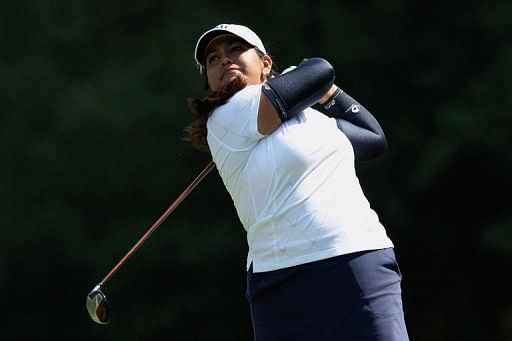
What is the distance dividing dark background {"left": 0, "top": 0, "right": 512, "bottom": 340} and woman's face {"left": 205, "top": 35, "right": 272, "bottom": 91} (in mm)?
1879

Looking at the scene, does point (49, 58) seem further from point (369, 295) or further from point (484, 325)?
point (369, 295)

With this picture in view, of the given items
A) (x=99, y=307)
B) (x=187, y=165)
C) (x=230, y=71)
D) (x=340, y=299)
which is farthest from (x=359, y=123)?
(x=187, y=165)

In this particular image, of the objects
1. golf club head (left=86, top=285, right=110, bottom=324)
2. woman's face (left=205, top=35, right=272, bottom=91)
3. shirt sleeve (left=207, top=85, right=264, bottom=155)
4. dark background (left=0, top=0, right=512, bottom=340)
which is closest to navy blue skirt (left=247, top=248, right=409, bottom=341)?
shirt sleeve (left=207, top=85, right=264, bottom=155)

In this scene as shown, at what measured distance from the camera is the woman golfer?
184 centimetres

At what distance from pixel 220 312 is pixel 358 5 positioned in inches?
53.8

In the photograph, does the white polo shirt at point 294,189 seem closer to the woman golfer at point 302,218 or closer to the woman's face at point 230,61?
the woman golfer at point 302,218

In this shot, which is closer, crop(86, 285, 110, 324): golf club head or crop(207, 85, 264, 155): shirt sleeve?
crop(207, 85, 264, 155): shirt sleeve

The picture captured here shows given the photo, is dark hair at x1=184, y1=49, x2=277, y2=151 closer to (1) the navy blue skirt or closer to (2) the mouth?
(2) the mouth

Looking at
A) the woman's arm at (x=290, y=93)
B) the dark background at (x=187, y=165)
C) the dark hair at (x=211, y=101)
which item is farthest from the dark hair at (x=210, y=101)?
the dark background at (x=187, y=165)

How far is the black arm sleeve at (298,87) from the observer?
1.88m

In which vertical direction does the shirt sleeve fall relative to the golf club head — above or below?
above

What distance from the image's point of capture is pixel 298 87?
1895 millimetres

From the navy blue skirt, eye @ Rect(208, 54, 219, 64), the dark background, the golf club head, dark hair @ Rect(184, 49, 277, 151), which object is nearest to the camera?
the navy blue skirt

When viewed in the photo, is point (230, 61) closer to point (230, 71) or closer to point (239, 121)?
point (230, 71)
